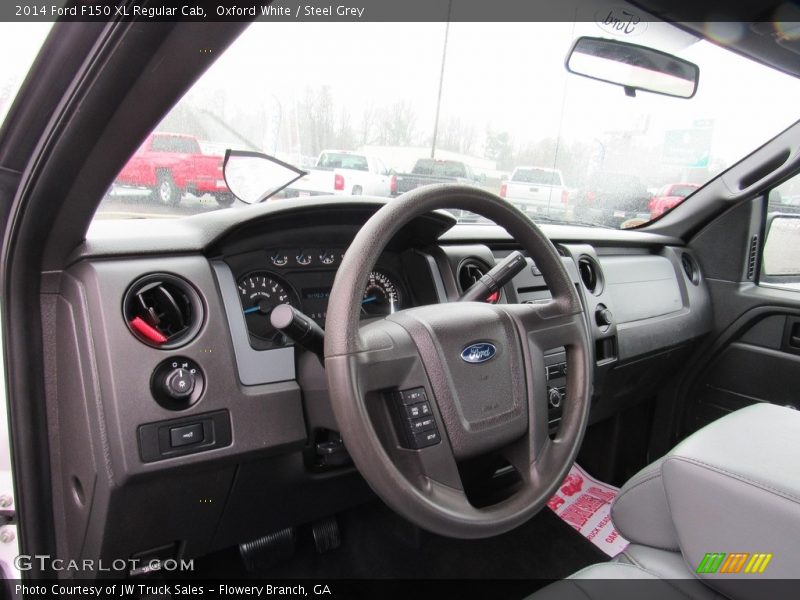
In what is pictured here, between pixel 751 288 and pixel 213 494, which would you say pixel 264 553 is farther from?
pixel 751 288

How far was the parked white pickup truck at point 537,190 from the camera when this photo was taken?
2160 millimetres

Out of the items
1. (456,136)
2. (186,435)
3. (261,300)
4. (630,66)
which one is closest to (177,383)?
(186,435)

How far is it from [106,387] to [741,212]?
9.43 feet

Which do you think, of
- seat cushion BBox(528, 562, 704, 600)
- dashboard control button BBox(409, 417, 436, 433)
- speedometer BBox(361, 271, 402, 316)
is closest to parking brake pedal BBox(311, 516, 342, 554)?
speedometer BBox(361, 271, 402, 316)

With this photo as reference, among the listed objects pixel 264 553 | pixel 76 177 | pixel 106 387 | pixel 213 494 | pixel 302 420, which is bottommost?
pixel 264 553

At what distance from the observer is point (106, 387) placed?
3.76ft

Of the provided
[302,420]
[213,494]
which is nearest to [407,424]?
[302,420]

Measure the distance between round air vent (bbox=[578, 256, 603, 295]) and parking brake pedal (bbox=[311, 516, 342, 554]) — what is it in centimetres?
137

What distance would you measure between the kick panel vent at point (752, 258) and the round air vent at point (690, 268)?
227 mm

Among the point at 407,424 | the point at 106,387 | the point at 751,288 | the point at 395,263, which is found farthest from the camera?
the point at 751,288

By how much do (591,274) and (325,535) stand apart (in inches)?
58.0

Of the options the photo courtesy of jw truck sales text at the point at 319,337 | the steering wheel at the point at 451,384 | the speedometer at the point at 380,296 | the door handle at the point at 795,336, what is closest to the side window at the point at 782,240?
the door handle at the point at 795,336

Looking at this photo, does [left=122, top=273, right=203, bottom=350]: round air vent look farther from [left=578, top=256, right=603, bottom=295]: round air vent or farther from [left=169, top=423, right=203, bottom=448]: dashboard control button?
[left=578, top=256, right=603, bottom=295]: round air vent

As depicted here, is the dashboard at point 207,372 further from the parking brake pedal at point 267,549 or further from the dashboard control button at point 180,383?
the parking brake pedal at point 267,549
